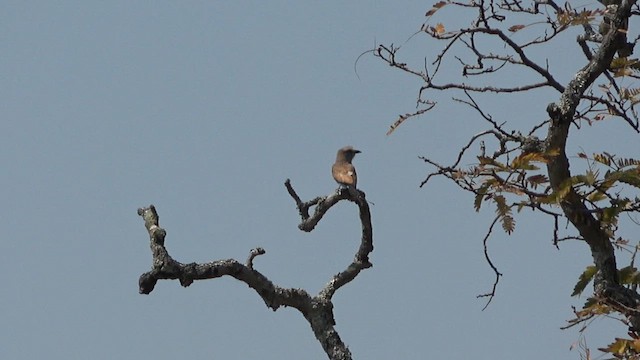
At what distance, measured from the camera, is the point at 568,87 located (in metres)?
5.64

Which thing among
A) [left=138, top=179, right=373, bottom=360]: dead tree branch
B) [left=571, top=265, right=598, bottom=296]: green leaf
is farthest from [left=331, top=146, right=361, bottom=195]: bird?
[left=571, top=265, right=598, bottom=296]: green leaf

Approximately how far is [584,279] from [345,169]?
11.8ft

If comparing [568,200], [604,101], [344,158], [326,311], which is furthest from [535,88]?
[344,158]

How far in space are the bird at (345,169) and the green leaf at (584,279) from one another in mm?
2442

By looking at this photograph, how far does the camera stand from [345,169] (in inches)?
365

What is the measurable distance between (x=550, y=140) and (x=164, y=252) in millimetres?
2115

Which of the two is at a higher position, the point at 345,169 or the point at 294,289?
the point at 345,169

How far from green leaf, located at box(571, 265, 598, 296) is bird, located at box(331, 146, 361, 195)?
8.01 feet

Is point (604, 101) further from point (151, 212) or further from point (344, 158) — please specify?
point (344, 158)

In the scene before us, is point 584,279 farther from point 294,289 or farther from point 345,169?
point 345,169

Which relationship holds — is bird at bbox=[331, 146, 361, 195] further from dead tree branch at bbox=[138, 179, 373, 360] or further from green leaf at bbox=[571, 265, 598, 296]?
green leaf at bbox=[571, 265, 598, 296]

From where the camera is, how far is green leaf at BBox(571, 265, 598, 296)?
5.90 metres

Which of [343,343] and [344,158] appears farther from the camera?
[344,158]

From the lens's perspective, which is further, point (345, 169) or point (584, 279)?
point (345, 169)
